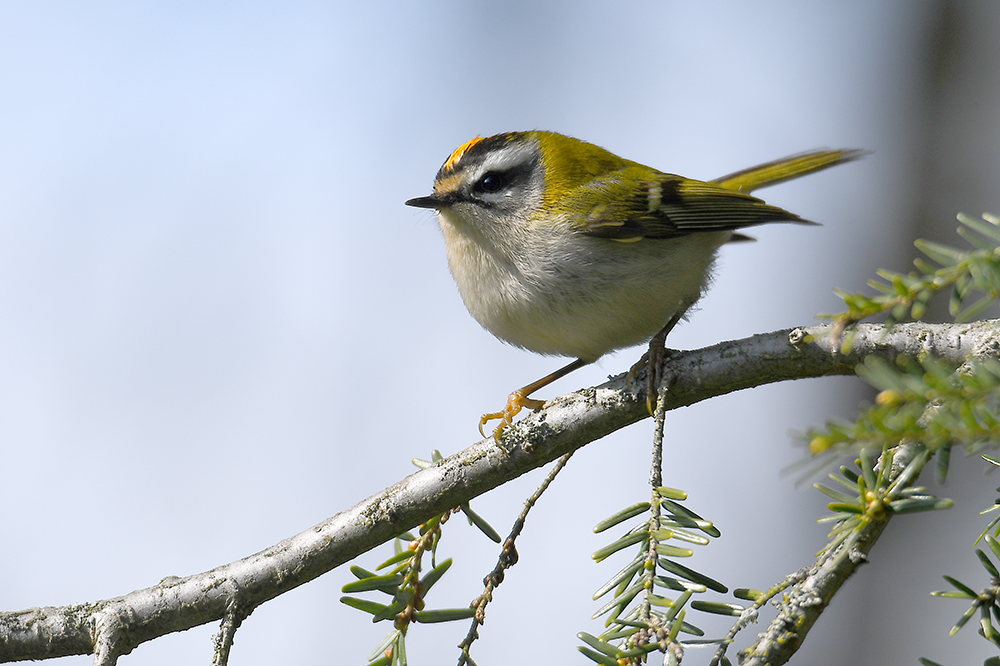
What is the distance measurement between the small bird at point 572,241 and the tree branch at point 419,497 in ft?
1.29

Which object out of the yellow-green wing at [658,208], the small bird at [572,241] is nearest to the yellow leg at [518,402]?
the small bird at [572,241]

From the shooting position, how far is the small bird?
2.11 metres

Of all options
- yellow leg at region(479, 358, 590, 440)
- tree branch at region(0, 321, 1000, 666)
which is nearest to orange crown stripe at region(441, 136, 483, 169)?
yellow leg at region(479, 358, 590, 440)

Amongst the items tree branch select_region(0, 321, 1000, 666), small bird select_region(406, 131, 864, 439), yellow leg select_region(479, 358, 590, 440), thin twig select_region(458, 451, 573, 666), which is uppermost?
small bird select_region(406, 131, 864, 439)

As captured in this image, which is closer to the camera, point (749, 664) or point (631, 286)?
point (749, 664)

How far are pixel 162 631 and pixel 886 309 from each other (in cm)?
128

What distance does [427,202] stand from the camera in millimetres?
2457

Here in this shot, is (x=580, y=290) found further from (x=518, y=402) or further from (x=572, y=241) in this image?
(x=518, y=402)

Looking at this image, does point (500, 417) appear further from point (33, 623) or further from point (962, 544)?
point (962, 544)

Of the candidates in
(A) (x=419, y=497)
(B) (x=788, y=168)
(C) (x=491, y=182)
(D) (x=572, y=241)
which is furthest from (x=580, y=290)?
(B) (x=788, y=168)

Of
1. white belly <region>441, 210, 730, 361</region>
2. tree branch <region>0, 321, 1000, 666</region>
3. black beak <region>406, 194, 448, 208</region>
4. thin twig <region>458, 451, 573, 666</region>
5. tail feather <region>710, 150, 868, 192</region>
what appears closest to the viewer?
thin twig <region>458, 451, 573, 666</region>

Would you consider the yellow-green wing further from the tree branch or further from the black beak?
the tree branch

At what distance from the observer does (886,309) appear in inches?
32.9

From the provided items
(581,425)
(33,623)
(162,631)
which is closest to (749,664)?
(581,425)
